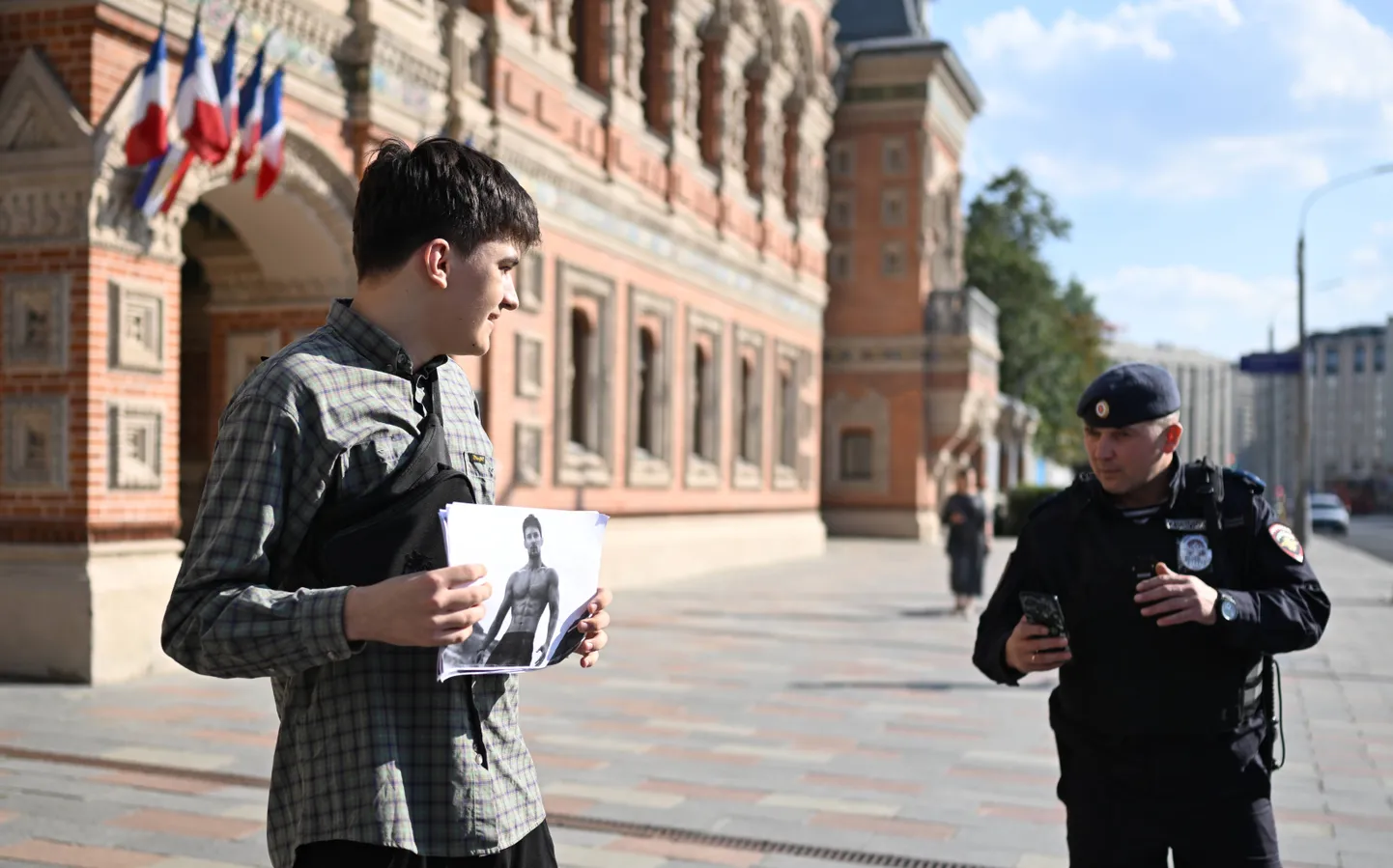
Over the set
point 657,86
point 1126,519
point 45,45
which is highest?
point 657,86

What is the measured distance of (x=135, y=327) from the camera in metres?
10.4

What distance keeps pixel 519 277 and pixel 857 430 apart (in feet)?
67.2

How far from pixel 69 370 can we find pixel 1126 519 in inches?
331

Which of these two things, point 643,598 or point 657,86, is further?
point 657,86

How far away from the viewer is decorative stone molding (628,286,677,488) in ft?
68.7

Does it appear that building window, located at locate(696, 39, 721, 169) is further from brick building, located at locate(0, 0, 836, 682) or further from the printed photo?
the printed photo

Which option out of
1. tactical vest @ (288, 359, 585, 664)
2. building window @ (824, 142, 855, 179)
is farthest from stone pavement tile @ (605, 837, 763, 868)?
building window @ (824, 142, 855, 179)

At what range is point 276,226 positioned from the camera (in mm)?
13156

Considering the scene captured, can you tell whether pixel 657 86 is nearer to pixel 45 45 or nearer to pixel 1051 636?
pixel 45 45

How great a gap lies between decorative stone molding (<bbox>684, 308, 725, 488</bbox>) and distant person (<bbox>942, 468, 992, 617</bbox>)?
23.4 ft

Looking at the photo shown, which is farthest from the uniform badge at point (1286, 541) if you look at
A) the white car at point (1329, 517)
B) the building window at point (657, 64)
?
the white car at point (1329, 517)

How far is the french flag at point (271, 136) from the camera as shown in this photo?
→ 11.2 metres

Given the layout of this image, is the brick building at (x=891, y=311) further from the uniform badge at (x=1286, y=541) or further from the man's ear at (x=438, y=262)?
the man's ear at (x=438, y=262)

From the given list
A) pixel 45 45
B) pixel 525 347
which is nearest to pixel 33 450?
pixel 45 45
